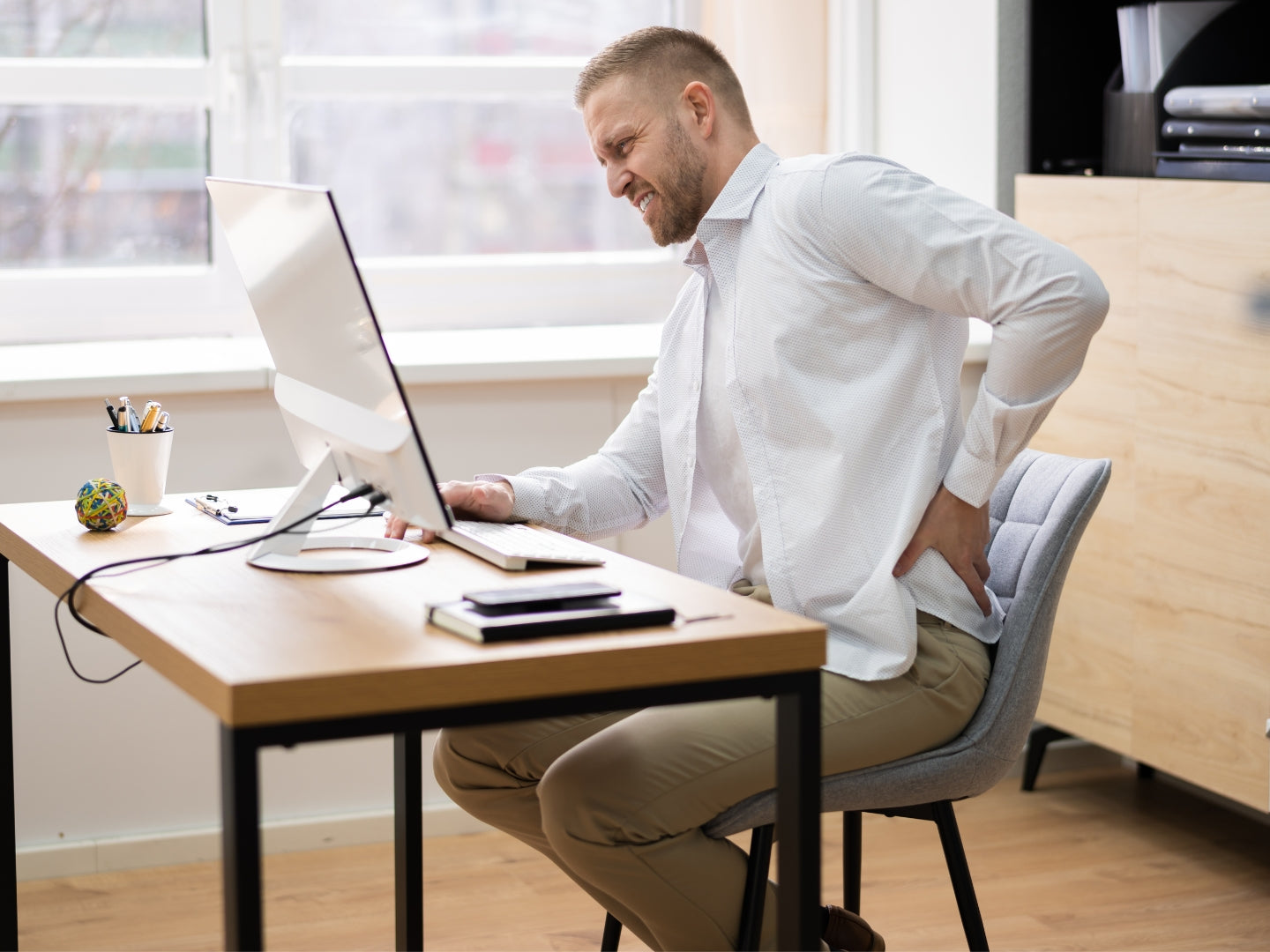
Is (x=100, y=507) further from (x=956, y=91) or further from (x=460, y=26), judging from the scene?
(x=956, y=91)

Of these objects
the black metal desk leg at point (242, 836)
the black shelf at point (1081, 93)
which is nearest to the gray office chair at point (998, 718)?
the black metal desk leg at point (242, 836)

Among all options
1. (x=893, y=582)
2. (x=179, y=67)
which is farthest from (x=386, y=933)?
(x=179, y=67)

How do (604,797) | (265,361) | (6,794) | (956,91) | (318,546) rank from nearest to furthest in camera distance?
1. (604,797)
2. (318,546)
3. (6,794)
4. (265,361)
5. (956,91)

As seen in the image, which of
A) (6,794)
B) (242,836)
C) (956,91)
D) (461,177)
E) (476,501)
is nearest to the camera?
(242,836)

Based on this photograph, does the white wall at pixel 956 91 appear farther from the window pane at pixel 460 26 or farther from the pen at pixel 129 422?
the pen at pixel 129 422

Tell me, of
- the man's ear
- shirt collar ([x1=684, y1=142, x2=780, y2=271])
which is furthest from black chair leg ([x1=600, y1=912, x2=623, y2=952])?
the man's ear

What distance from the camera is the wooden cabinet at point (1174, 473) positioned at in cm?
248

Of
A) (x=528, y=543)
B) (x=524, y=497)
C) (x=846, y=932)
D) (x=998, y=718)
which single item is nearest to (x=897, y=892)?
(x=846, y=932)

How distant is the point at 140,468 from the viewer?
198cm

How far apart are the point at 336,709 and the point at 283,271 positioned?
1.86 ft

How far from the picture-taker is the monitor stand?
1.66 meters

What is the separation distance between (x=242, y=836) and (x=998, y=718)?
90cm

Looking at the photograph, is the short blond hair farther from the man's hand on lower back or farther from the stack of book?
the stack of book

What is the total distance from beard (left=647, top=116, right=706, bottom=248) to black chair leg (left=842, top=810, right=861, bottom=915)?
0.77 meters
